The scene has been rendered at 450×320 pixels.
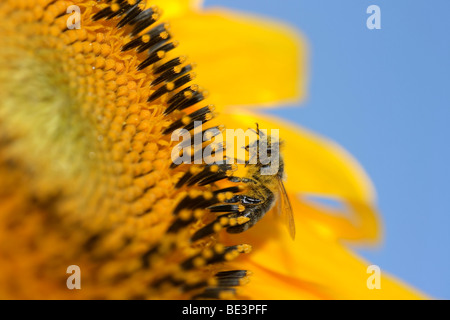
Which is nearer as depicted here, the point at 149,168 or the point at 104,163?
the point at 104,163

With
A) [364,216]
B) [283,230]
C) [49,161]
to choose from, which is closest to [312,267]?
[283,230]

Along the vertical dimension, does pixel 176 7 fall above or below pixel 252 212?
above

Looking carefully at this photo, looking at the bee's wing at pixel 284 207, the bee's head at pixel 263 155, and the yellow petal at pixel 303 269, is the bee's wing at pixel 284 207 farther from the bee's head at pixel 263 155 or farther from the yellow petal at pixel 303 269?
the yellow petal at pixel 303 269

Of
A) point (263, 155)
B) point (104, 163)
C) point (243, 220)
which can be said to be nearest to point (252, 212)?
point (243, 220)

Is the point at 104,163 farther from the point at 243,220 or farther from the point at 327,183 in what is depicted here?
the point at 327,183

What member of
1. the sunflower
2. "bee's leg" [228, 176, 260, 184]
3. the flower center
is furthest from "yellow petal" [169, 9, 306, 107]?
"bee's leg" [228, 176, 260, 184]

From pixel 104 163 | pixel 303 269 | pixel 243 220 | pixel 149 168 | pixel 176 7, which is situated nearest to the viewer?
pixel 104 163

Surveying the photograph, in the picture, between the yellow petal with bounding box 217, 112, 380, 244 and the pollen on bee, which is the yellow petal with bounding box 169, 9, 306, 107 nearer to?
the yellow petal with bounding box 217, 112, 380, 244

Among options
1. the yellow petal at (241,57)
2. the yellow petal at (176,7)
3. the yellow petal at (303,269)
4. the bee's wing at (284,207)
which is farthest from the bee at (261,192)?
the yellow petal at (176,7)
